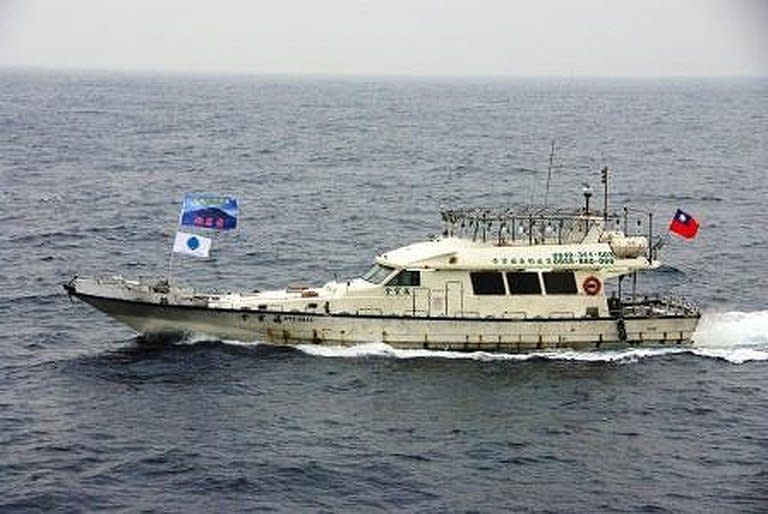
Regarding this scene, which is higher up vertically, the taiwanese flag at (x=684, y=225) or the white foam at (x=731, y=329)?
the taiwanese flag at (x=684, y=225)

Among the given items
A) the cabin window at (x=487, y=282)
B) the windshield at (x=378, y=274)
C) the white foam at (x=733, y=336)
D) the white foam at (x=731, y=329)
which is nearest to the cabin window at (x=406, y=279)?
the windshield at (x=378, y=274)

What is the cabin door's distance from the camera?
42.6 meters

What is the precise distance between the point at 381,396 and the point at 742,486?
40.0ft

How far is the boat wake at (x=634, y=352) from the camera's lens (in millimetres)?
42000

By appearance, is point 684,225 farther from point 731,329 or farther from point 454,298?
point 454,298

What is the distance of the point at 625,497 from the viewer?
1203 inches

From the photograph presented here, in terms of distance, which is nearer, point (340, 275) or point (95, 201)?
point (340, 275)

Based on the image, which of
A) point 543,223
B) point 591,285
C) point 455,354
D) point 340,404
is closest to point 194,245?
point 340,404

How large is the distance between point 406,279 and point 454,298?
194 cm

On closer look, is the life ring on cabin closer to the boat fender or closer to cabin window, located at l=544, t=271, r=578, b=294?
cabin window, located at l=544, t=271, r=578, b=294

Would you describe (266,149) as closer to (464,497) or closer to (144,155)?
(144,155)

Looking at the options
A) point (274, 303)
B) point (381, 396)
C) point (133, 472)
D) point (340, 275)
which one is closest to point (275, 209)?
point (340, 275)

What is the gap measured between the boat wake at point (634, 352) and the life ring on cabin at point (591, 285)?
90.7 inches

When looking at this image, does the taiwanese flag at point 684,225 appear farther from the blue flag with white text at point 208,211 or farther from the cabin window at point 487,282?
the blue flag with white text at point 208,211
